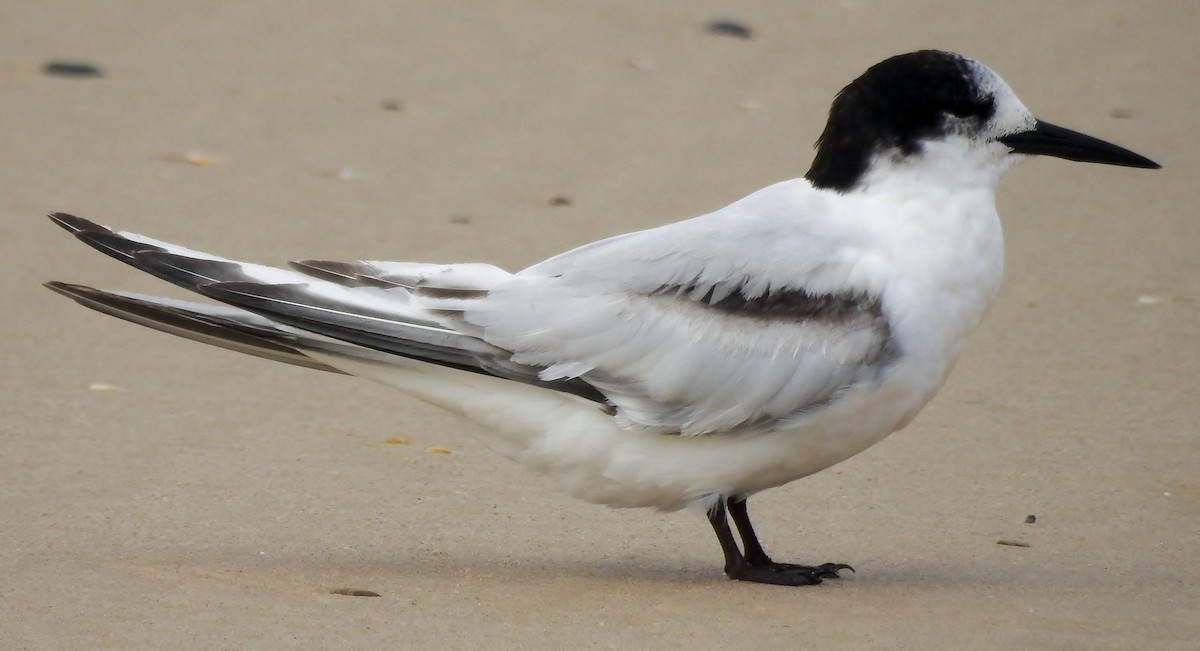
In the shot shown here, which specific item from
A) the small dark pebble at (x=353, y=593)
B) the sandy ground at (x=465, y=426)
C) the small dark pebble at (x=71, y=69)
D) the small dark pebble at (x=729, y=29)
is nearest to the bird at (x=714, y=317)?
the sandy ground at (x=465, y=426)

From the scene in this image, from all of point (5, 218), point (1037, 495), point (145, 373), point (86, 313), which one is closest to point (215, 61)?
point (5, 218)

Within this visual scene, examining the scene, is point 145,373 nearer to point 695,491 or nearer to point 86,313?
point 86,313

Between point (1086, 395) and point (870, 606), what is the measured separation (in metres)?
1.81

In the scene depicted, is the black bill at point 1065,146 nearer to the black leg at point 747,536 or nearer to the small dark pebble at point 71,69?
the black leg at point 747,536

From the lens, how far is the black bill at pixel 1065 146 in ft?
13.0

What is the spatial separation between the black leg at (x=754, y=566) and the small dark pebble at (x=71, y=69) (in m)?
4.75

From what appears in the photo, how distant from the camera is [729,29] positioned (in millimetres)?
8883

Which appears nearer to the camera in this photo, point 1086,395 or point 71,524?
point 71,524

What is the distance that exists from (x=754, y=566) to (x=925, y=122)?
3.54ft

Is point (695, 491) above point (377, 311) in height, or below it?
below

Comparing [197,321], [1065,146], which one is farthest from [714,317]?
[197,321]

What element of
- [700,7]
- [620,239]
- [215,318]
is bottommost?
[215,318]

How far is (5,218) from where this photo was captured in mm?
6332

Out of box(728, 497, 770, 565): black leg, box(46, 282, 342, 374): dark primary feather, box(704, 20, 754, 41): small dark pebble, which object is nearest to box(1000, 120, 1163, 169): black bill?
box(728, 497, 770, 565): black leg
